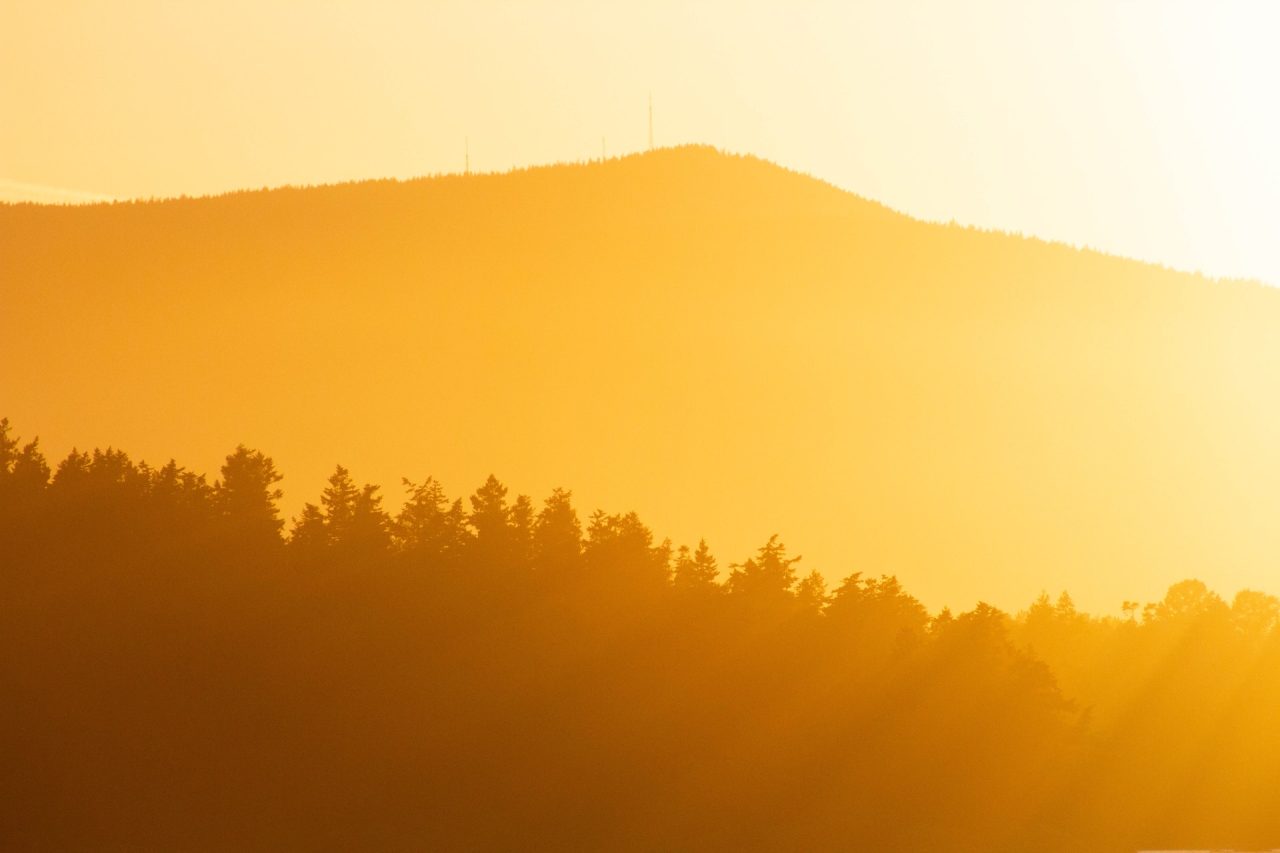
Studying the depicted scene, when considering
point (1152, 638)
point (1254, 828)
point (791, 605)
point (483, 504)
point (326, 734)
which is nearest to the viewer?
point (326, 734)

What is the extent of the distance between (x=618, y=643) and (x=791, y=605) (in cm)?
1429

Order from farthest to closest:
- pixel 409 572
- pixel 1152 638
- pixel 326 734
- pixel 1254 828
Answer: pixel 1152 638
pixel 1254 828
pixel 409 572
pixel 326 734

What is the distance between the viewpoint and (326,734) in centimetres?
7781

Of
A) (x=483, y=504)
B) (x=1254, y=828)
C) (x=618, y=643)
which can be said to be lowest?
(x=1254, y=828)

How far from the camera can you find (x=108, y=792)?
72250 millimetres

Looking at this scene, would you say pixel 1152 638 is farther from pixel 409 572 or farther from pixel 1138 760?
pixel 409 572

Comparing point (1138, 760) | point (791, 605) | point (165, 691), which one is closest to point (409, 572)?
point (165, 691)

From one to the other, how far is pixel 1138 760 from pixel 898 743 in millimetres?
34033

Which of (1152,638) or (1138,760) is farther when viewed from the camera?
(1152,638)

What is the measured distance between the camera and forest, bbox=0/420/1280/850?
244 ft

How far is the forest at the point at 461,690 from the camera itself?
2933 inches

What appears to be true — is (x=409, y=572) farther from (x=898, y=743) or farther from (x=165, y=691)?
(x=898, y=743)

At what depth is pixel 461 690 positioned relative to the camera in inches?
3204

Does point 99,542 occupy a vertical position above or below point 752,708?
above
